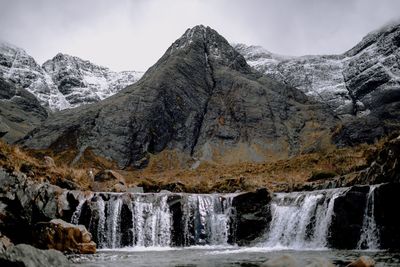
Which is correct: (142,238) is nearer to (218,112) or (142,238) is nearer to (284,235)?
(284,235)

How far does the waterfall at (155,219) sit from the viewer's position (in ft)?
142

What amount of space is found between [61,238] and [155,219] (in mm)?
11959

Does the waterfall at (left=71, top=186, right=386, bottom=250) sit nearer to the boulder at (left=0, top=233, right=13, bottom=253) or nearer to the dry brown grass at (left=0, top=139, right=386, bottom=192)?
the dry brown grass at (left=0, top=139, right=386, bottom=192)

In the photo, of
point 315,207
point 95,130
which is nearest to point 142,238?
point 315,207

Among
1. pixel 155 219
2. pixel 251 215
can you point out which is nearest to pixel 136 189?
pixel 155 219

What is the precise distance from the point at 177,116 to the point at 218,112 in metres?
12.9

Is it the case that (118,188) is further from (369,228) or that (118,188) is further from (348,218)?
(369,228)

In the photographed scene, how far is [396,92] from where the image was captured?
158750 mm

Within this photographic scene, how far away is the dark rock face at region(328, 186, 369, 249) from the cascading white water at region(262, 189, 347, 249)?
0.66m

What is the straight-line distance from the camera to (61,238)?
3441 cm

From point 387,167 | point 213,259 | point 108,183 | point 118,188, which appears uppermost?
point 108,183

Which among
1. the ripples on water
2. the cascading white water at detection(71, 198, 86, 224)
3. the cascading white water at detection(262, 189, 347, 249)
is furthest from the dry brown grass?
the ripples on water

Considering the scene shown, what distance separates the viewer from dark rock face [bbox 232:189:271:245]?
43.4 metres

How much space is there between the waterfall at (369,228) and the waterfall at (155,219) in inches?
520
